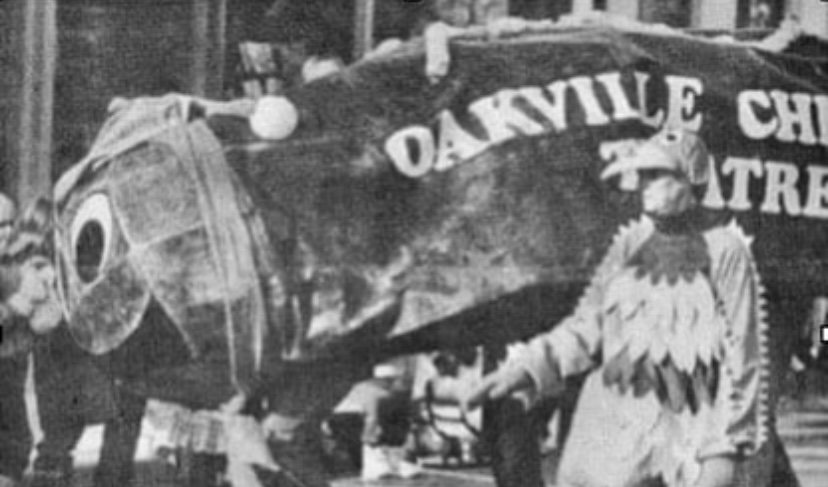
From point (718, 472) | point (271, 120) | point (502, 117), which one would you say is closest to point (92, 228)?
point (271, 120)

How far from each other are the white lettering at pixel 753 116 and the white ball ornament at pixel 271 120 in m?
1.17

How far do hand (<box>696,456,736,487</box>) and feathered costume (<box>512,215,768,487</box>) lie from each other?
0.07ft

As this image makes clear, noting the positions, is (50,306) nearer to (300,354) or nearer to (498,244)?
(300,354)

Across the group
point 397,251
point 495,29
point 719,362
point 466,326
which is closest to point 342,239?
point 397,251

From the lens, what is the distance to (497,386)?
11.8 feet

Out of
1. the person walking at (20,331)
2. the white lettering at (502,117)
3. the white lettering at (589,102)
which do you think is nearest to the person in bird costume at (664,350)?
the white lettering at (589,102)

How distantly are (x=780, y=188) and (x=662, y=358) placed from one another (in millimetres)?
554

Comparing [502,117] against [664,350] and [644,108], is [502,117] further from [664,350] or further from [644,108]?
[664,350]

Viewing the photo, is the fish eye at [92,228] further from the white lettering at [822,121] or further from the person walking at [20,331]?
the white lettering at [822,121]

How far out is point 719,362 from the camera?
3732 millimetres

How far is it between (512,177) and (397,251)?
1.12 ft

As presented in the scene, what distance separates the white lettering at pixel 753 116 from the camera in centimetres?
377

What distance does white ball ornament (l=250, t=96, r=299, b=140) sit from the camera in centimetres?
347

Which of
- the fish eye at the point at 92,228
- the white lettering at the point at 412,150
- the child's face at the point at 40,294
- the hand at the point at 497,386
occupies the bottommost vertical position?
the hand at the point at 497,386
